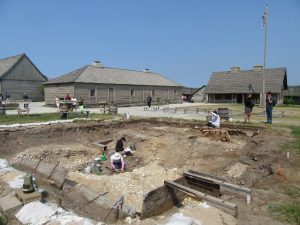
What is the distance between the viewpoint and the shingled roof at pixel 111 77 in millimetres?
30631

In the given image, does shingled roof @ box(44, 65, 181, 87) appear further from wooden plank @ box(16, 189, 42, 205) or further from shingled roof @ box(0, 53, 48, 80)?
wooden plank @ box(16, 189, 42, 205)

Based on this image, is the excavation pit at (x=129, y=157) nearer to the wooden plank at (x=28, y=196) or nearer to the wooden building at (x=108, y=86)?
the wooden plank at (x=28, y=196)

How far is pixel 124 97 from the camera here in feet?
112

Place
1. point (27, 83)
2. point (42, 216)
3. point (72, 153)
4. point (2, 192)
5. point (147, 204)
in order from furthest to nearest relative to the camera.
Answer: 1. point (27, 83)
2. point (72, 153)
3. point (2, 192)
4. point (147, 204)
5. point (42, 216)

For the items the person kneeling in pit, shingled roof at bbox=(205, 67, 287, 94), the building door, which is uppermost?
shingled roof at bbox=(205, 67, 287, 94)

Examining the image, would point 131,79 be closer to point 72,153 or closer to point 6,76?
point 6,76

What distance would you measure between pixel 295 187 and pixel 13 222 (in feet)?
19.8

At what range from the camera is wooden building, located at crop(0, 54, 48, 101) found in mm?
37500

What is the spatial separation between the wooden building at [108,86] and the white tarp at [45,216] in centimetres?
2433

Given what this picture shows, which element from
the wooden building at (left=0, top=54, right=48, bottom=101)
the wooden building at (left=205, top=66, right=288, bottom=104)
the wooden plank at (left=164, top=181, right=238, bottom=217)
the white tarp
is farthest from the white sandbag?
the wooden building at (left=205, top=66, right=288, bottom=104)

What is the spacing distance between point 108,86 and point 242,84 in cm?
2003

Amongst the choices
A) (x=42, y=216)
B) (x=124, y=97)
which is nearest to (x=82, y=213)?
(x=42, y=216)

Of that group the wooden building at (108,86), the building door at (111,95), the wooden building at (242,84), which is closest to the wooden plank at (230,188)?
the wooden building at (108,86)

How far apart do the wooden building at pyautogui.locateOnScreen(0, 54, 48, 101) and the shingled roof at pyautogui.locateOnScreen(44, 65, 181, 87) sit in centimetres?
805
